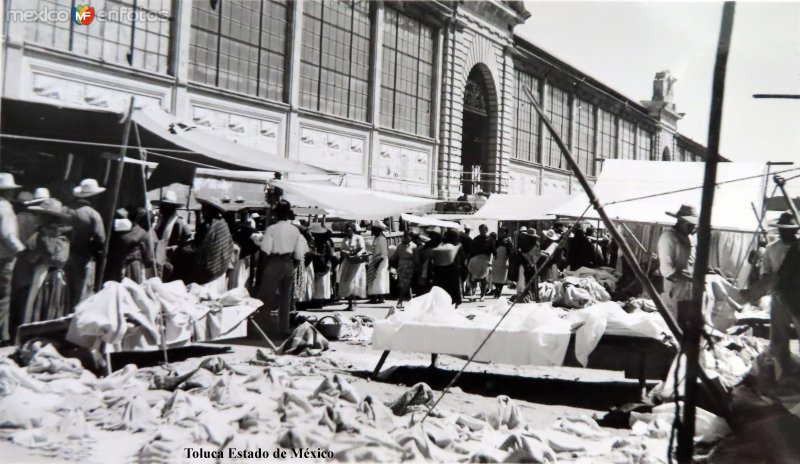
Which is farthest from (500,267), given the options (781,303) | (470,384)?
(781,303)

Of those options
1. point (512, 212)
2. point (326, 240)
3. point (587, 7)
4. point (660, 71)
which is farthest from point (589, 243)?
point (587, 7)

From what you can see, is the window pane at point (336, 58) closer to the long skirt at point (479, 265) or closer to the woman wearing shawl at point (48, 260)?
the long skirt at point (479, 265)

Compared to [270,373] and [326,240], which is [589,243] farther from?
[270,373]

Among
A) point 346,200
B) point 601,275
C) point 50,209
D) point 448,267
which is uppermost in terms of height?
point 346,200

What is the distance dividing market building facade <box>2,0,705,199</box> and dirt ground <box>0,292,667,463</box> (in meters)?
3.85

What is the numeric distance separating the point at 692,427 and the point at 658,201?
845 cm

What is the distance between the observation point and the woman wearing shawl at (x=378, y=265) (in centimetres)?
1152

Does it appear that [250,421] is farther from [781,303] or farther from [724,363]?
[781,303]

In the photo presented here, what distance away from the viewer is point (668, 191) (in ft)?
29.7

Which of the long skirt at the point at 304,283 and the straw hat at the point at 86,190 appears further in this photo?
the long skirt at the point at 304,283

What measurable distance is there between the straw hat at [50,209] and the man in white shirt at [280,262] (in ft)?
7.69

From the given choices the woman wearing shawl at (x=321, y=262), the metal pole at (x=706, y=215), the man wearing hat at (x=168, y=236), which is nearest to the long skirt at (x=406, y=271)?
the woman wearing shawl at (x=321, y=262)

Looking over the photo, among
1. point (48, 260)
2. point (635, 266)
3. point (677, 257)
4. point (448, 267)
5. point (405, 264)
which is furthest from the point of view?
point (405, 264)

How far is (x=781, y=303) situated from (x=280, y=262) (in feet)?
19.3
